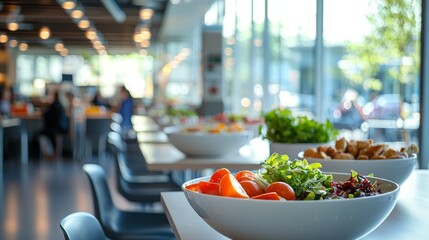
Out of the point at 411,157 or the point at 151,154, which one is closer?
the point at 411,157

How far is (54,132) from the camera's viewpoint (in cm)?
1133

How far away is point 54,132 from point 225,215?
10.4 m

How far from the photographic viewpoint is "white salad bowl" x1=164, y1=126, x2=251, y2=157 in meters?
3.27

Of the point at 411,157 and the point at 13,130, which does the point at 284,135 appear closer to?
the point at 411,157

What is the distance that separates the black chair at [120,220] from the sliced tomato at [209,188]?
1559 millimetres

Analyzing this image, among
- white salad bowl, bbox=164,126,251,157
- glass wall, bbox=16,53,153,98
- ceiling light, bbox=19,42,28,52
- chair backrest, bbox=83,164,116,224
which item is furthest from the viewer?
glass wall, bbox=16,53,153,98

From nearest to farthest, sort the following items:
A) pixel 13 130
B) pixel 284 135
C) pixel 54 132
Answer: pixel 284 135, pixel 13 130, pixel 54 132

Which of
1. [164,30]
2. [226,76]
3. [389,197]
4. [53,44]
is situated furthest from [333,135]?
[53,44]

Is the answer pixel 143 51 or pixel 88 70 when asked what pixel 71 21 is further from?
pixel 88 70

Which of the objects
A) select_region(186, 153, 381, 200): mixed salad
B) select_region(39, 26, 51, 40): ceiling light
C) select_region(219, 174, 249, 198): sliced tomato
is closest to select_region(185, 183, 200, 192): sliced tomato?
select_region(186, 153, 381, 200): mixed salad

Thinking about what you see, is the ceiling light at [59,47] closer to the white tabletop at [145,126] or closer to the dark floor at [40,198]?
the dark floor at [40,198]

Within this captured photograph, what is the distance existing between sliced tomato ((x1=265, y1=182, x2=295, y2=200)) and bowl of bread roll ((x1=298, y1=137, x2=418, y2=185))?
0.57 m

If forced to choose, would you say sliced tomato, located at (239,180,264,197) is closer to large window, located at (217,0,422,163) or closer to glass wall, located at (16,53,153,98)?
large window, located at (217,0,422,163)

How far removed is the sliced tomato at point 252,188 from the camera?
4.32 feet
